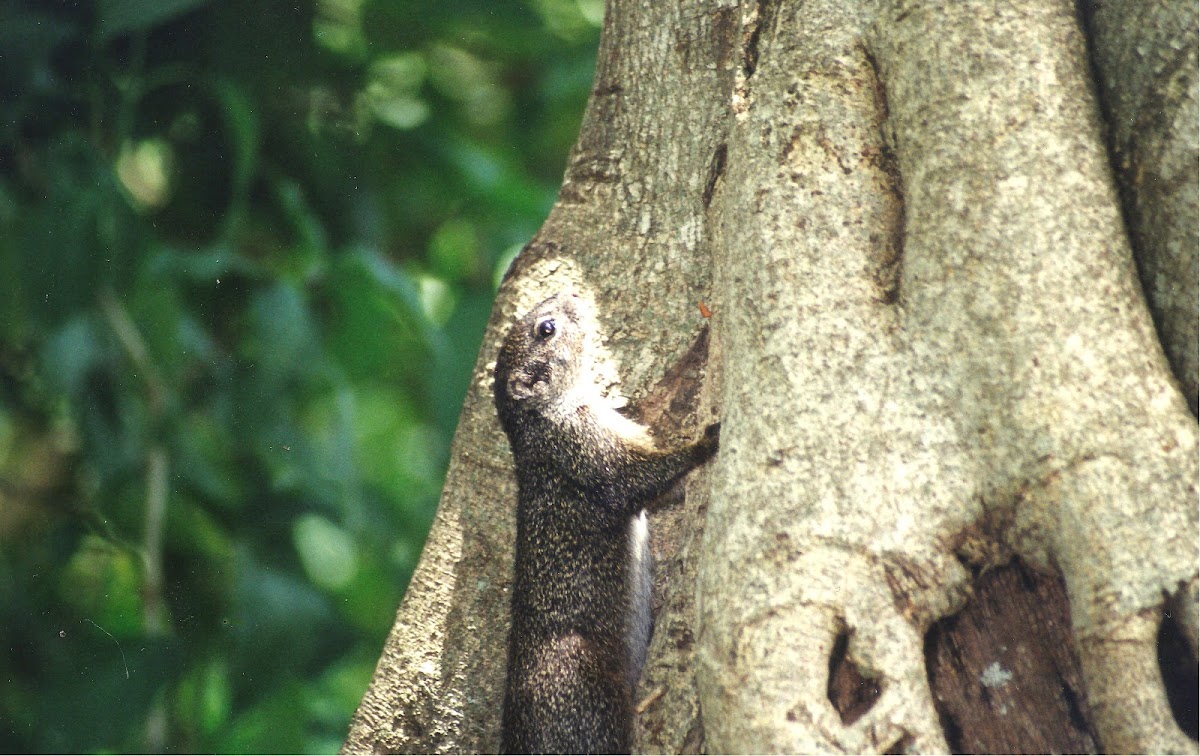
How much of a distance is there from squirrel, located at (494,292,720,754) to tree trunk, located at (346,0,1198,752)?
0.34m

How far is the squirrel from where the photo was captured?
2.91 meters

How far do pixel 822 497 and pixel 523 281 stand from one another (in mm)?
1438

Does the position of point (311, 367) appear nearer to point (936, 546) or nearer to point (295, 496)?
point (295, 496)

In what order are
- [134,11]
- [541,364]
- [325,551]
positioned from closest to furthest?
1. [541,364]
2. [134,11]
3. [325,551]

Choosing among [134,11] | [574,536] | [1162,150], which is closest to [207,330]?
[134,11]

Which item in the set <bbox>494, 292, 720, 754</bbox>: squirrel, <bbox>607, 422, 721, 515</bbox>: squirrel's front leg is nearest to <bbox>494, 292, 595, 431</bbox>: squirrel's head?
<bbox>494, 292, 720, 754</bbox>: squirrel

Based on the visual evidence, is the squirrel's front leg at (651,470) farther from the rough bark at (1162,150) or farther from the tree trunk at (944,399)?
the rough bark at (1162,150)

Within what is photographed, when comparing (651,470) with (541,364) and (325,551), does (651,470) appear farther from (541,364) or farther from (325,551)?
(325,551)

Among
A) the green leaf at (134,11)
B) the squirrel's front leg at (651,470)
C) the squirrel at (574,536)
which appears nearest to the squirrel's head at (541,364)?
the squirrel at (574,536)

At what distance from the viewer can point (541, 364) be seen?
343 centimetres

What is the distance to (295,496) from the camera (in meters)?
4.91

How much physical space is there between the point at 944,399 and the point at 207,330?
4360 mm

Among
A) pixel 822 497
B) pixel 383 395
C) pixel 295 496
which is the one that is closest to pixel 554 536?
pixel 822 497

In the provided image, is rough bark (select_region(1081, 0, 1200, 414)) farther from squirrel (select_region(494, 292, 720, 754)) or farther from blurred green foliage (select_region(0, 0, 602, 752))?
blurred green foliage (select_region(0, 0, 602, 752))
